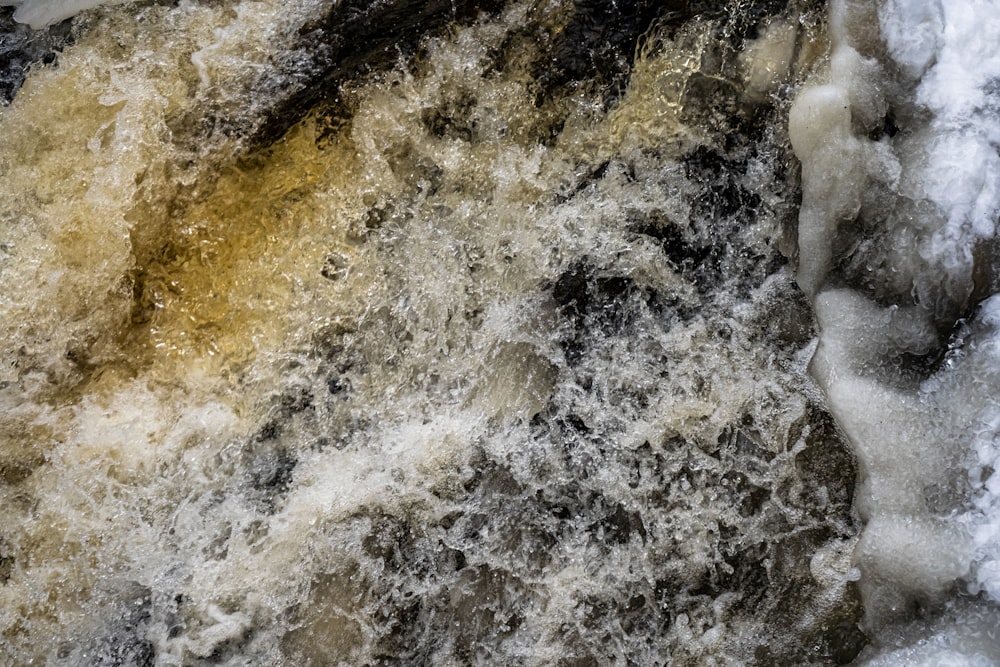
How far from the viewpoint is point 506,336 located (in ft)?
6.96

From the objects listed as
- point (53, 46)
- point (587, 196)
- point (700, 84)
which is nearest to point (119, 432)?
point (53, 46)

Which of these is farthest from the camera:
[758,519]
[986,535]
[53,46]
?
[53,46]

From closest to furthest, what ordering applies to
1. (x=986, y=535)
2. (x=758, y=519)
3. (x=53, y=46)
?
(x=986, y=535) → (x=758, y=519) → (x=53, y=46)

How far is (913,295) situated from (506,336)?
1124mm

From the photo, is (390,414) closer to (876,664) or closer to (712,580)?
(712,580)

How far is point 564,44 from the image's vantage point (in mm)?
2188

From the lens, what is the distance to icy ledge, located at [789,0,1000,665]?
6.43ft

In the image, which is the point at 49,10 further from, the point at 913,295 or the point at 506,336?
the point at 913,295

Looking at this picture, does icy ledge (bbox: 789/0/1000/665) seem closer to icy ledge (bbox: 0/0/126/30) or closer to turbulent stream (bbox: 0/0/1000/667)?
turbulent stream (bbox: 0/0/1000/667)

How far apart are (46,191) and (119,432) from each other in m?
0.68

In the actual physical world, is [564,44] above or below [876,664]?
above

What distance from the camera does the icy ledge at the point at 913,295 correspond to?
196 centimetres

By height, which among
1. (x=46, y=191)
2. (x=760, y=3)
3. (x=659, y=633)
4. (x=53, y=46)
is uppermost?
(x=53, y=46)

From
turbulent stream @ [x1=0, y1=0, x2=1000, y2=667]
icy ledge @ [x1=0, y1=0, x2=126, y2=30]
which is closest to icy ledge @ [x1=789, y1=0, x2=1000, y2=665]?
turbulent stream @ [x1=0, y1=0, x2=1000, y2=667]
